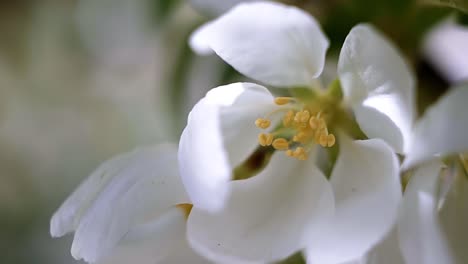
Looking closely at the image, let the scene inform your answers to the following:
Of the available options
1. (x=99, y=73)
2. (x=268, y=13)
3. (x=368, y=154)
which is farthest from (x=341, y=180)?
(x=99, y=73)

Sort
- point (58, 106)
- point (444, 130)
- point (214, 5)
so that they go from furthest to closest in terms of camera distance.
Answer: point (58, 106) → point (214, 5) → point (444, 130)

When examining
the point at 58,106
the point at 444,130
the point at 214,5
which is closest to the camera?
the point at 444,130

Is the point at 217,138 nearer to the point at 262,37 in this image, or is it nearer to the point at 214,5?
the point at 262,37

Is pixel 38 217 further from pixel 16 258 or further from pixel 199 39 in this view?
pixel 199 39

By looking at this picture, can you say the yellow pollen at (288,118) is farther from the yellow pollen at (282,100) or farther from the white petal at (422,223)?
the white petal at (422,223)

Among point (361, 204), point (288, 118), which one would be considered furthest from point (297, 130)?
point (361, 204)

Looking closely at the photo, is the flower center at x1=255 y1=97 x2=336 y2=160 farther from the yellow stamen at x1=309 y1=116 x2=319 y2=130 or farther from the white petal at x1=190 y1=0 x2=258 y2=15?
the white petal at x1=190 y1=0 x2=258 y2=15

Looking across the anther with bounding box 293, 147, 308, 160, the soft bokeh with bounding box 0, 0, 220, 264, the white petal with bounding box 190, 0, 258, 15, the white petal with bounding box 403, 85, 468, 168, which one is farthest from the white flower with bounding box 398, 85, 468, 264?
the soft bokeh with bounding box 0, 0, 220, 264

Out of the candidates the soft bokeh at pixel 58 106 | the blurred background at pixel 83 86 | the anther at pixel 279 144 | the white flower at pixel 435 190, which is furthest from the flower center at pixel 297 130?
the soft bokeh at pixel 58 106
